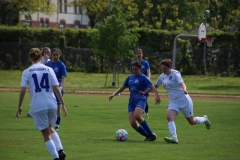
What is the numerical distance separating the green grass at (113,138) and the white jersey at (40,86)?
1.44 metres

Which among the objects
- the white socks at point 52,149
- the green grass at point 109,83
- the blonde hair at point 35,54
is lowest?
the green grass at point 109,83

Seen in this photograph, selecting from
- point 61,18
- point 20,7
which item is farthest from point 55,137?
point 61,18

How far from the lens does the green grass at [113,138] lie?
12508 mm

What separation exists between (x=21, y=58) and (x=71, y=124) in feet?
119

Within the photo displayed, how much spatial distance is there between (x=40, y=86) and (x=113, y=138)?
15.8 feet

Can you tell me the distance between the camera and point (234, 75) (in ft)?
165

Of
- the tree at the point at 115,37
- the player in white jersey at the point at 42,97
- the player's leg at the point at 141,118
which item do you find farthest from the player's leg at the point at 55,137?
the tree at the point at 115,37

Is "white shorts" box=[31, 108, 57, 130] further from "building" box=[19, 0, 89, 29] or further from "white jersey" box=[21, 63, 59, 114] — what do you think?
"building" box=[19, 0, 89, 29]

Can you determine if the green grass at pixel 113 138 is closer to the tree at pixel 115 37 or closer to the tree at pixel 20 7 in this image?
the tree at pixel 115 37

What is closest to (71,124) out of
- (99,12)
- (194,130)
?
(194,130)

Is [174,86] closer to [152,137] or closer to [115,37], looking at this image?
[152,137]

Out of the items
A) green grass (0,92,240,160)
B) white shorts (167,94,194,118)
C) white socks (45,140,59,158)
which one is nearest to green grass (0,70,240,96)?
green grass (0,92,240,160)

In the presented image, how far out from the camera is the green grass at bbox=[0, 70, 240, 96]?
1565 inches

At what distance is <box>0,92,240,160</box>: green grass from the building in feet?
201
